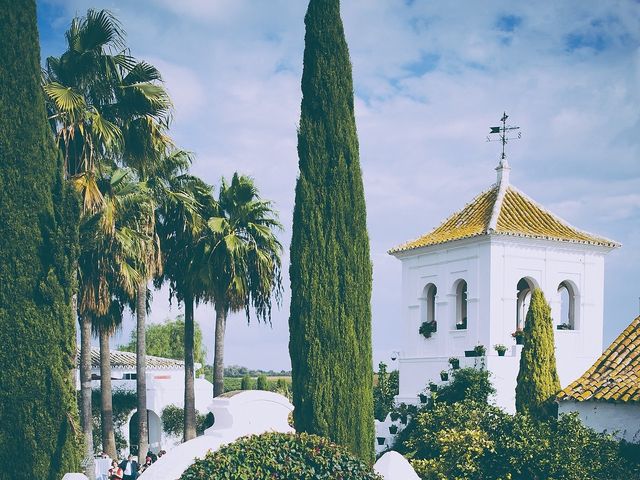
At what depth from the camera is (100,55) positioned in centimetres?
2044

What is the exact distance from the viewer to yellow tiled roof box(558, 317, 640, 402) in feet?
59.9

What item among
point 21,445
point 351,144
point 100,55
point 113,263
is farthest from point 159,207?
point 21,445

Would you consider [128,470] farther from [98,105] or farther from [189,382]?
[98,105]

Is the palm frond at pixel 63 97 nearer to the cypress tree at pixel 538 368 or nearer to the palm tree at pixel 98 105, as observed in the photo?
the palm tree at pixel 98 105

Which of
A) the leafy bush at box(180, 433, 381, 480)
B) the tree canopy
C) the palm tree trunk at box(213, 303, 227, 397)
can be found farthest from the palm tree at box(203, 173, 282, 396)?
the tree canopy

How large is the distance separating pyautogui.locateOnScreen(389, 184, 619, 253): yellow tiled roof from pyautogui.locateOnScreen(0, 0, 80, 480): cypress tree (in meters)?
12.7

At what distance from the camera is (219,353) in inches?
1160

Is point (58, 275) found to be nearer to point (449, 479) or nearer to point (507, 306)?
point (449, 479)

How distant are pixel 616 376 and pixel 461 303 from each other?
709 centimetres

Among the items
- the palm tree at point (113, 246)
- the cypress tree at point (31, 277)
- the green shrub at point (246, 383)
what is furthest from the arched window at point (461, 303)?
the green shrub at point (246, 383)

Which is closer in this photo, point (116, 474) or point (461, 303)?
point (116, 474)

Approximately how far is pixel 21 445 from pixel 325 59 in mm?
8724

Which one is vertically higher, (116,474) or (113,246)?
(113,246)

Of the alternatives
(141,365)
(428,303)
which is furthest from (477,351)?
(141,365)
